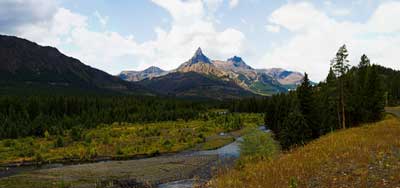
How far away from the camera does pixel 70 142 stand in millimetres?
80562

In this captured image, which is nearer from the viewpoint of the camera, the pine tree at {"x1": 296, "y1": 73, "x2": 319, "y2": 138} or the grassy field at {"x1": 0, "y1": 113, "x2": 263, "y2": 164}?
the pine tree at {"x1": 296, "y1": 73, "x2": 319, "y2": 138}

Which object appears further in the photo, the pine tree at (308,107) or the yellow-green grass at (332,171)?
the pine tree at (308,107)

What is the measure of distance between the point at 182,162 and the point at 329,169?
40926 mm

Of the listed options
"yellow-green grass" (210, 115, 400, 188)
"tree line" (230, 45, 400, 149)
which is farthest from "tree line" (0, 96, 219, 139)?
"yellow-green grass" (210, 115, 400, 188)

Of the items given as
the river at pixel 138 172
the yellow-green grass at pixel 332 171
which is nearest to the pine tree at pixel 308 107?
the river at pixel 138 172

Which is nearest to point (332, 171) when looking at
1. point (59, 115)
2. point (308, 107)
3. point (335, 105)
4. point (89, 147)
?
point (308, 107)

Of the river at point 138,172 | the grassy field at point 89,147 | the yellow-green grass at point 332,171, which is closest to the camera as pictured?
the yellow-green grass at point 332,171

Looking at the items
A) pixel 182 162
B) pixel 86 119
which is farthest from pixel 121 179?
pixel 86 119

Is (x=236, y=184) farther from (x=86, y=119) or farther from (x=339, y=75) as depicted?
(x=86, y=119)

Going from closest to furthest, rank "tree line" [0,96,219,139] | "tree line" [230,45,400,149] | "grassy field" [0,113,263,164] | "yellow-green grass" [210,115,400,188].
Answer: "yellow-green grass" [210,115,400,188] < "tree line" [230,45,400,149] < "grassy field" [0,113,263,164] < "tree line" [0,96,219,139]

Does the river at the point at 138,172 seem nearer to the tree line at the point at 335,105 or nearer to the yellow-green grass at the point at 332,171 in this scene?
the tree line at the point at 335,105

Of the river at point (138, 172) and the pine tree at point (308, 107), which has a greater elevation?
the pine tree at point (308, 107)

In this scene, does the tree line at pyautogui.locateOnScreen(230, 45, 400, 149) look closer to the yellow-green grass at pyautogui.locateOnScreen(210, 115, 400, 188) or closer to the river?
the river

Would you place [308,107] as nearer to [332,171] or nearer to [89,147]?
[332,171]
